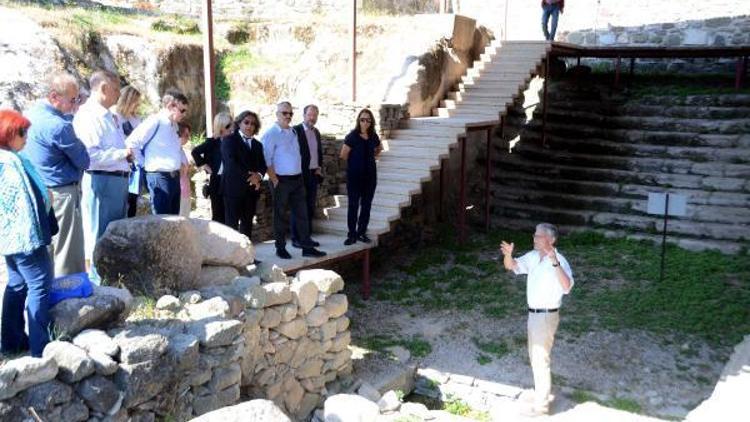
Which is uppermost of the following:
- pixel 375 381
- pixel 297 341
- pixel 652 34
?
pixel 652 34

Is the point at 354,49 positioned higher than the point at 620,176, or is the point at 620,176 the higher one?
the point at 354,49

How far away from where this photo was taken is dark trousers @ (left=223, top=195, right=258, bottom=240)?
6.81 meters

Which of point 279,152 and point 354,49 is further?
point 354,49

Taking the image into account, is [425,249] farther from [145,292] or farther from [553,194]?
[145,292]

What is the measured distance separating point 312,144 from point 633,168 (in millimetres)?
6311

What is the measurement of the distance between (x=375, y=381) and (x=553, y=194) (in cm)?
615

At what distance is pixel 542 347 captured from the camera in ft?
18.6

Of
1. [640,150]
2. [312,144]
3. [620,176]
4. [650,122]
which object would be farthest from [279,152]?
[650,122]

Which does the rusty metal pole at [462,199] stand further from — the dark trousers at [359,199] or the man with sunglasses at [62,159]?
the man with sunglasses at [62,159]

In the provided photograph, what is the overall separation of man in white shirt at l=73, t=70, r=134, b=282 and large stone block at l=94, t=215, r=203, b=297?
0.22m

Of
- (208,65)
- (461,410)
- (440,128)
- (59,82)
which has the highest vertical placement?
(208,65)

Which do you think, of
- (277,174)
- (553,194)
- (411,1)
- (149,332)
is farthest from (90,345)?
(411,1)

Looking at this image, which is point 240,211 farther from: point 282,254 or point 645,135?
point 645,135

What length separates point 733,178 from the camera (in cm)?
1077
